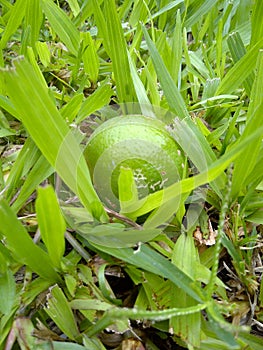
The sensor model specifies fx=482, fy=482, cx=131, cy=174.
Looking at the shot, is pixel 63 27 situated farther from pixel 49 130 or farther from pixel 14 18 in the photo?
pixel 49 130

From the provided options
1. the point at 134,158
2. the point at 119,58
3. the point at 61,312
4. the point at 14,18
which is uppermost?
the point at 14,18

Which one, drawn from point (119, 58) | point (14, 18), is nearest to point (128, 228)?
point (119, 58)

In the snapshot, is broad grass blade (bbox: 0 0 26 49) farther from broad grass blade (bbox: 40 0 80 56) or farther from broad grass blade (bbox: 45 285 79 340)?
broad grass blade (bbox: 45 285 79 340)

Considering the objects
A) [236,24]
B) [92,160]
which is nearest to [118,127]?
[92,160]

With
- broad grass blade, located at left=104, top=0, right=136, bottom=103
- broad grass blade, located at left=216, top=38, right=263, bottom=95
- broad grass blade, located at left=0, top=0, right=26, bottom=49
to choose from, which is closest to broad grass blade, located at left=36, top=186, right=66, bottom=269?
broad grass blade, located at left=104, top=0, right=136, bottom=103

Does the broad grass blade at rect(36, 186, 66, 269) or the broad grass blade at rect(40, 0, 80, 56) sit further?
the broad grass blade at rect(40, 0, 80, 56)

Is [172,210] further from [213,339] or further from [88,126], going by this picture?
[88,126]
